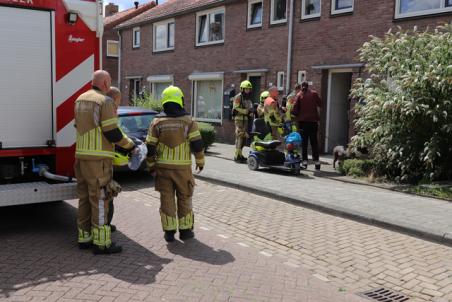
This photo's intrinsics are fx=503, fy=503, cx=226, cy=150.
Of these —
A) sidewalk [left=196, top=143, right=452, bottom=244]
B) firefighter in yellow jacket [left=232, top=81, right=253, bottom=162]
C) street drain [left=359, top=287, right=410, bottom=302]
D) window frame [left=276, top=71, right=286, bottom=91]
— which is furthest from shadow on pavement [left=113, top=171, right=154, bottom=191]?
window frame [left=276, top=71, right=286, bottom=91]

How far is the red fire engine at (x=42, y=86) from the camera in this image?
558 centimetres

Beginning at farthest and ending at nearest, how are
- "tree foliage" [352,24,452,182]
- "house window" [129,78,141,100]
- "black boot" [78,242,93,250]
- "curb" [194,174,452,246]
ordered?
"house window" [129,78,141,100], "tree foliage" [352,24,452,182], "curb" [194,174,452,246], "black boot" [78,242,93,250]

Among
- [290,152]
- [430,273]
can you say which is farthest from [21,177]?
[290,152]

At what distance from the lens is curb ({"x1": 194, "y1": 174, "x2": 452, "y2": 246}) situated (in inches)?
245

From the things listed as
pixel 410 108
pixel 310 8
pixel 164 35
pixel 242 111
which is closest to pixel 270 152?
pixel 242 111

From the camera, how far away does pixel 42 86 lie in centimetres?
588

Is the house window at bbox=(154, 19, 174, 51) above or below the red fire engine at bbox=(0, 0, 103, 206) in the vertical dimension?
above

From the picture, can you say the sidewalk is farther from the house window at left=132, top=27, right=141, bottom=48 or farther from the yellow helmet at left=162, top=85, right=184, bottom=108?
the house window at left=132, top=27, right=141, bottom=48

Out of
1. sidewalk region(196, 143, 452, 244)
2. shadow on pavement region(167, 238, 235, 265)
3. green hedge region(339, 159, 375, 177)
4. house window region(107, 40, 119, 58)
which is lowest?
shadow on pavement region(167, 238, 235, 265)

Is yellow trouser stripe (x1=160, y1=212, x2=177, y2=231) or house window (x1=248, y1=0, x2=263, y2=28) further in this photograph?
house window (x1=248, y1=0, x2=263, y2=28)

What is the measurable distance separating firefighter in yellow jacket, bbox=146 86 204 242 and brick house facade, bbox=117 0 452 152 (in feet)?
27.3

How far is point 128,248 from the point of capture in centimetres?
557

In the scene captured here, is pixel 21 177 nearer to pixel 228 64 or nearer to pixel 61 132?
pixel 61 132

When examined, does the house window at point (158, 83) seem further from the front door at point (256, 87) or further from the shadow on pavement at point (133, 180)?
the shadow on pavement at point (133, 180)
